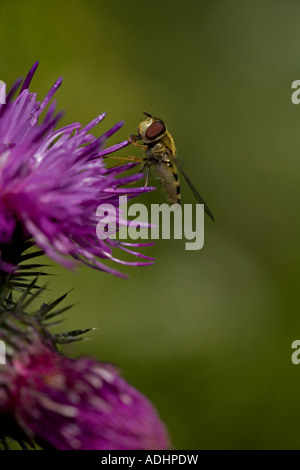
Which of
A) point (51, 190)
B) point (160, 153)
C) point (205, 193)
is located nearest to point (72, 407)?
point (51, 190)

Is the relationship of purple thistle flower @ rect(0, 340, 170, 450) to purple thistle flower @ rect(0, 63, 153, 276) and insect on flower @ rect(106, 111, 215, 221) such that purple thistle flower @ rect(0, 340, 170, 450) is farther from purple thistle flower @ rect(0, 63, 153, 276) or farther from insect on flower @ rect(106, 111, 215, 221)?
insect on flower @ rect(106, 111, 215, 221)

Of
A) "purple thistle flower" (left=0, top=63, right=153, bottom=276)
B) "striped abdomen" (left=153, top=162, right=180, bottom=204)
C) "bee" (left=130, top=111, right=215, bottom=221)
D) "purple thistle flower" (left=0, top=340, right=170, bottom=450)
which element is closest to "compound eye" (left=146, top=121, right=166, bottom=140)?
"bee" (left=130, top=111, right=215, bottom=221)

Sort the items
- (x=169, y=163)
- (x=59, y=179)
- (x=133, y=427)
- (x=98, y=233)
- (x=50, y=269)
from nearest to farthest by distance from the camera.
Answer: (x=133, y=427) < (x=59, y=179) < (x=98, y=233) < (x=169, y=163) < (x=50, y=269)

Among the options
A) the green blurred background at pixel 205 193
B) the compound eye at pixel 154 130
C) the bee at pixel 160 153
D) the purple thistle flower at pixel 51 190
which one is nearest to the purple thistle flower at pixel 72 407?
the purple thistle flower at pixel 51 190

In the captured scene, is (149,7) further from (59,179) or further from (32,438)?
(32,438)

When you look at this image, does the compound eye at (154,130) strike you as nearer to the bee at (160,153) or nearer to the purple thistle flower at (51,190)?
the bee at (160,153)

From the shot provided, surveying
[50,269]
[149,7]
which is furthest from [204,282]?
[149,7]
